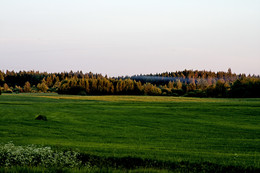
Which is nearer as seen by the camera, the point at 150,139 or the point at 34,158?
the point at 34,158

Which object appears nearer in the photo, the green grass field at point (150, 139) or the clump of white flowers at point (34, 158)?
the clump of white flowers at point (34, 158)

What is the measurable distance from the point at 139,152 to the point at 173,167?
289 cm

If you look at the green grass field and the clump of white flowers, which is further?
the green grass field

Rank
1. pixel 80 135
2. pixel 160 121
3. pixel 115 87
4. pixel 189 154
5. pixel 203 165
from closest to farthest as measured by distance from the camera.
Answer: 1. pixel 203 165
2. pixel 189 154
3. pixel 80 135
4. pixel 160 121
5. pixel 115 87

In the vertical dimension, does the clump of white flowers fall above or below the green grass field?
above

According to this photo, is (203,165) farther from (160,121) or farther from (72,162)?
(160,121)

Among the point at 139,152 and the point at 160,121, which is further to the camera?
the point at 160,121

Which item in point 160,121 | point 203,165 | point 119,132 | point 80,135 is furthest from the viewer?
point 160,121

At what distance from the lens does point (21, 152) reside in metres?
14.0

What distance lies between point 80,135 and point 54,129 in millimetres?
4306

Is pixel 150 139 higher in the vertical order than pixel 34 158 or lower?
lower

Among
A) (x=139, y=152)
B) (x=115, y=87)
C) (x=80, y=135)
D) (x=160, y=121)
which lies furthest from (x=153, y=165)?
(x=115, y=87)

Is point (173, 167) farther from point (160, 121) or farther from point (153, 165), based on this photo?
point (160, 121)

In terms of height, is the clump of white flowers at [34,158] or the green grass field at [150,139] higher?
the clump of white flowers at [34,158]
